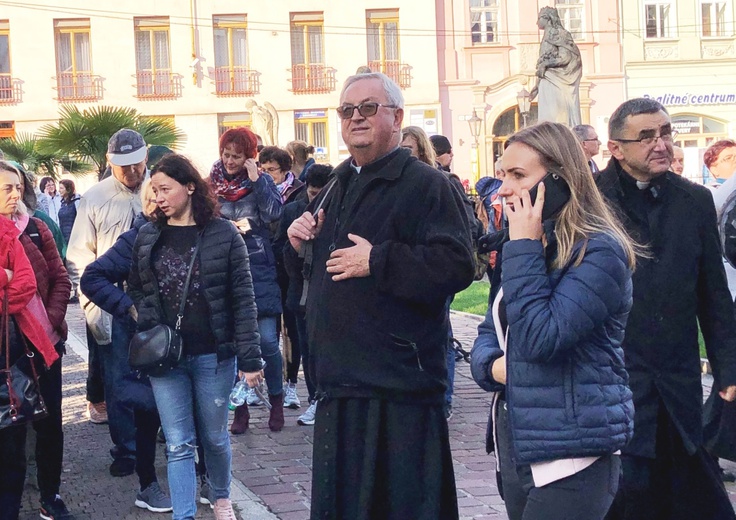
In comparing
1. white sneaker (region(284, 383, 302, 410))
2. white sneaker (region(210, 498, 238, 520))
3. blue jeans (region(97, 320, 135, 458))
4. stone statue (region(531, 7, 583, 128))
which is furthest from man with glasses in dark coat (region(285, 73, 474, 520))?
stone statue (region(531, 7, 583, 128))

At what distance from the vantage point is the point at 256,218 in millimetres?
7898

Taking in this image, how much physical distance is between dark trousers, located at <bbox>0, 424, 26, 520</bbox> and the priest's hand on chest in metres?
2.44

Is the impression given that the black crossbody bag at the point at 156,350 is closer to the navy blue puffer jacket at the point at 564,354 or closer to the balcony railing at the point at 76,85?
the navy blue puffer jacket at the point at 564,354

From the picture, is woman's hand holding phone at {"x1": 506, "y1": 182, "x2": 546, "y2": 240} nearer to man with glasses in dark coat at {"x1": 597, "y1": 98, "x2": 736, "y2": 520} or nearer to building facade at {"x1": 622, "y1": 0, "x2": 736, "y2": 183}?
man with glasses in dark coat at {"x1": 597, "y1": 98, "x2": 736, "y2": 520}

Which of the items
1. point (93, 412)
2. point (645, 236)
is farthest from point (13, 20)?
point (645, 236)

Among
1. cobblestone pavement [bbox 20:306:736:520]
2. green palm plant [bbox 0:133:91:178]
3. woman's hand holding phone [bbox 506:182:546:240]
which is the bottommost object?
cobblestone pavement [bbox 20:306:736:520]

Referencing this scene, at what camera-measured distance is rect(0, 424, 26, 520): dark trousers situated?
18.2 feet

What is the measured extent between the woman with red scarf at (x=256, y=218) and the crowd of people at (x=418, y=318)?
28.5 inches

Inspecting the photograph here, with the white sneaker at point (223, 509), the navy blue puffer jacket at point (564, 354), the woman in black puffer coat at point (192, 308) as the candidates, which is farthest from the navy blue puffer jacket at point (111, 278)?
the navy blue puffer jacket at point (564, 354)

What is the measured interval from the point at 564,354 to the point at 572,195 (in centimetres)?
50

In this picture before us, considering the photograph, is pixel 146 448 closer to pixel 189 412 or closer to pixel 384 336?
pixel 189 412

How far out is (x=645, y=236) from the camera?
4.55 m

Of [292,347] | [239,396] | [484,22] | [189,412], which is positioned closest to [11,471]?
[189,412]

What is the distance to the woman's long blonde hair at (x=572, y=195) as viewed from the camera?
11.0ft
